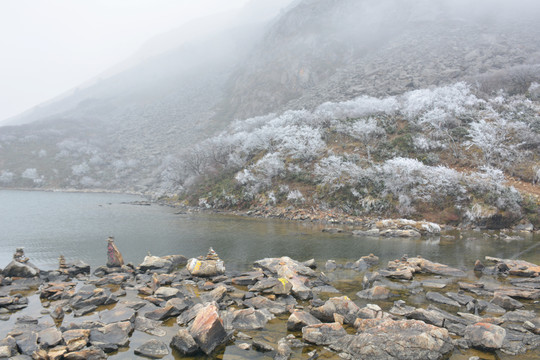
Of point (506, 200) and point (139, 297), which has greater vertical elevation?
point (139, 297)

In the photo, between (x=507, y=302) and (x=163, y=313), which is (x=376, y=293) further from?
(x=163, y=313)

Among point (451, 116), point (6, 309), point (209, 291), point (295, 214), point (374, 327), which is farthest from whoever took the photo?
point (451, 116)

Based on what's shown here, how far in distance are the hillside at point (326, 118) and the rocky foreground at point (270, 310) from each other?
20983mm

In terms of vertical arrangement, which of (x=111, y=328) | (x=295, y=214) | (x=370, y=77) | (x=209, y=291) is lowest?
(x=295, y=214)

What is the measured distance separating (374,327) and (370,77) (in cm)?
7908

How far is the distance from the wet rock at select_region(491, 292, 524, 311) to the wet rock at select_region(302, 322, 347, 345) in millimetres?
7328

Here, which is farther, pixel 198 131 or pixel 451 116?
pixel 198 131

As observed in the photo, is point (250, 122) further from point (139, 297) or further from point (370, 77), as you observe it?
point (139, 297)

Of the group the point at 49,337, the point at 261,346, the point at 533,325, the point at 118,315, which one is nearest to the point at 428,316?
the point at 533,325

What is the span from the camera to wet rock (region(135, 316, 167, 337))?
10.7 metres

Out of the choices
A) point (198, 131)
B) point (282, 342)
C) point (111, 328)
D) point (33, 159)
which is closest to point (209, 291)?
point (111, 328)

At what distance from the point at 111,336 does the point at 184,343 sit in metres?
2.70

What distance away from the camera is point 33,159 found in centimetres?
9244

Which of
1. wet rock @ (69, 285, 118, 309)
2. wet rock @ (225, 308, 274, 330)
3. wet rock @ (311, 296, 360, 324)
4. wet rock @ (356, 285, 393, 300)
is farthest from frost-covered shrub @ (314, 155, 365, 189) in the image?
wet rock @ (69, 285, 118, 309)
